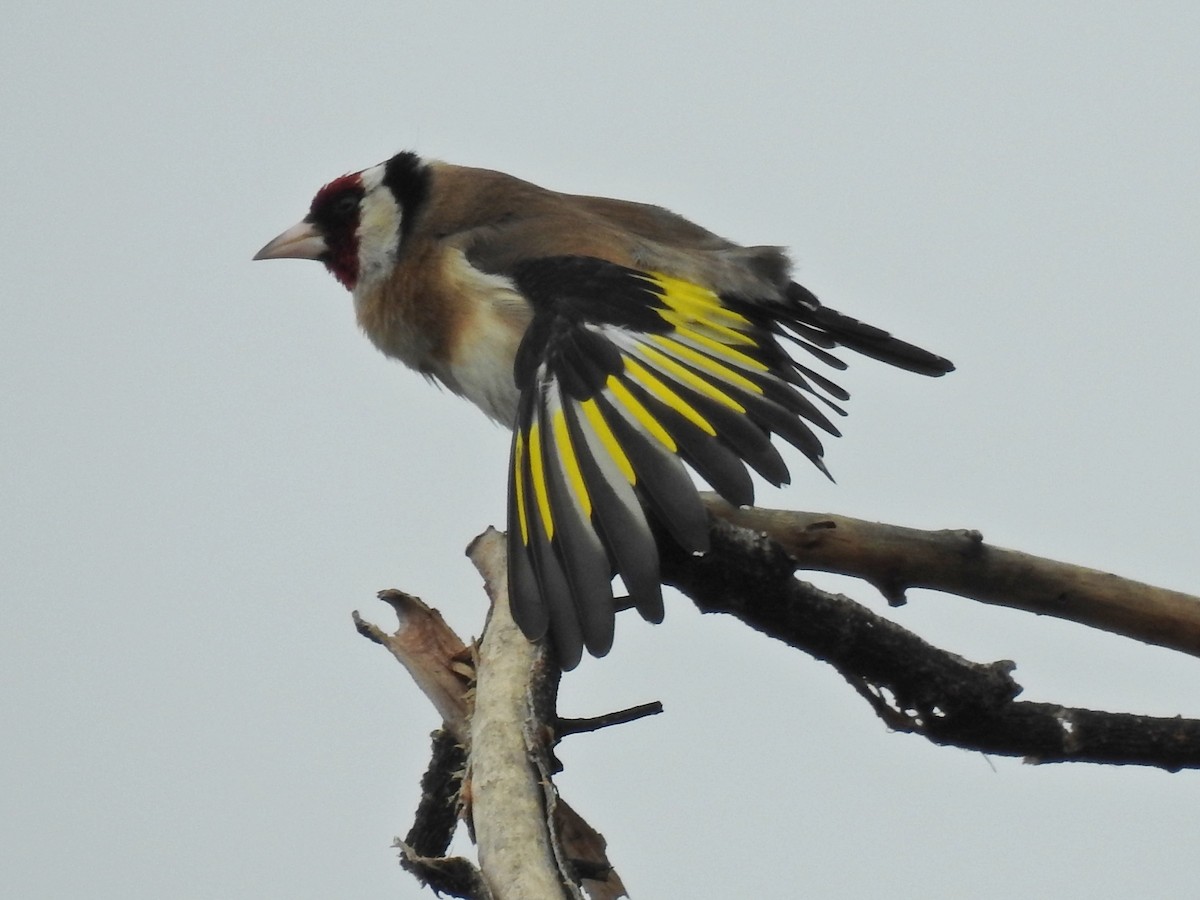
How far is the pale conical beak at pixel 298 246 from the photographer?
5645 millimetres

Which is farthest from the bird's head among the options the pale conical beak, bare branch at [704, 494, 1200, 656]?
bare branch at [704, 494, 1200, 656]

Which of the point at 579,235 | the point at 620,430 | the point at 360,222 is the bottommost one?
the point at 620,430

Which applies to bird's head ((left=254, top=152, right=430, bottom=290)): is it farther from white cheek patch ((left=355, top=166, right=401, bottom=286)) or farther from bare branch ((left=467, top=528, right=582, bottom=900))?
bare branch ((left=467, top=528, right=582, bottom=900))

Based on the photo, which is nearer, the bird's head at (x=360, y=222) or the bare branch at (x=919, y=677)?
the bare branch at (x=919, y=677)

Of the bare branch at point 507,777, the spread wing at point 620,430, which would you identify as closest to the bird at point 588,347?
the spread wing at point 620,430

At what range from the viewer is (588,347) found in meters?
3.89

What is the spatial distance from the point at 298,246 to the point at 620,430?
2.45 meters

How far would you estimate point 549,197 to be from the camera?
509 cm

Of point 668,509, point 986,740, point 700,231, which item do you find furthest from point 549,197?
point 986,740

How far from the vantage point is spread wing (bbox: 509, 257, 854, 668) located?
10.5ft

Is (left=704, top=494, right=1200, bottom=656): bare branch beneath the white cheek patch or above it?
beneath

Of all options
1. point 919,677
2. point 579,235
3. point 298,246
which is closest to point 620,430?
point 919,677

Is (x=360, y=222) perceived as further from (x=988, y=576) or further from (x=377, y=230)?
(x=988, y=576)

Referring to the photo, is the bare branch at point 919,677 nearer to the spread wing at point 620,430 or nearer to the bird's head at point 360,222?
the spread wing at point 620,430
